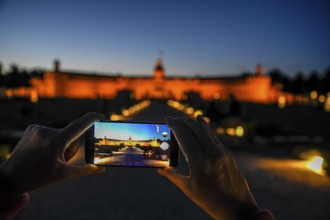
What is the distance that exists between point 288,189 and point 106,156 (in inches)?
253

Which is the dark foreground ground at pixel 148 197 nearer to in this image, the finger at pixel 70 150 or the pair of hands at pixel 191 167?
the finger at pixel 70 150

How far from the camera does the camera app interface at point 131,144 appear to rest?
2.01m

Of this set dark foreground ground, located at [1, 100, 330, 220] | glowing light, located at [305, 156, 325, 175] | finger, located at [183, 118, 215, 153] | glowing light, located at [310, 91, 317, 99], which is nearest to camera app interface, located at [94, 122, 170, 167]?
finger, located at [183, 118, 215, 153]

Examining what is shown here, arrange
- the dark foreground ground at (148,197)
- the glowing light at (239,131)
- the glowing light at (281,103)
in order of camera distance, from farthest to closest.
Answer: the glowing light at (281,103), the glowing light at (239,131), the dark foreground ground at (148,197)

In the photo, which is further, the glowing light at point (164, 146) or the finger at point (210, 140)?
the glowing light at point (164, 146)

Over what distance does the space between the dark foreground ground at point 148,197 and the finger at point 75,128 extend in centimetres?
413

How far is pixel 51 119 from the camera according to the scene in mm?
35250

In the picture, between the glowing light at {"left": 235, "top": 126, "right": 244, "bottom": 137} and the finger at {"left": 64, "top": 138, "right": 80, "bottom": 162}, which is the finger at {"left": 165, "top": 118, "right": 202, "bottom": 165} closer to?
the finger at {"left": 64, "top": 138, "right": 80, "bottom": 162}

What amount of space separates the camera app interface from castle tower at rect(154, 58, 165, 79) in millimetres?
84564

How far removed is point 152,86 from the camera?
85812mm

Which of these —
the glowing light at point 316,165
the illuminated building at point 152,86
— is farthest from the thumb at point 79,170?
the illuminated building at point 152,86

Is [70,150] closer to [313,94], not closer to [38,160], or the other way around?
[38,160]

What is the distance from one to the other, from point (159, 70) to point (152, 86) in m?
9.24

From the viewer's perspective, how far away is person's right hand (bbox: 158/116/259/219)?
4.74 feet
